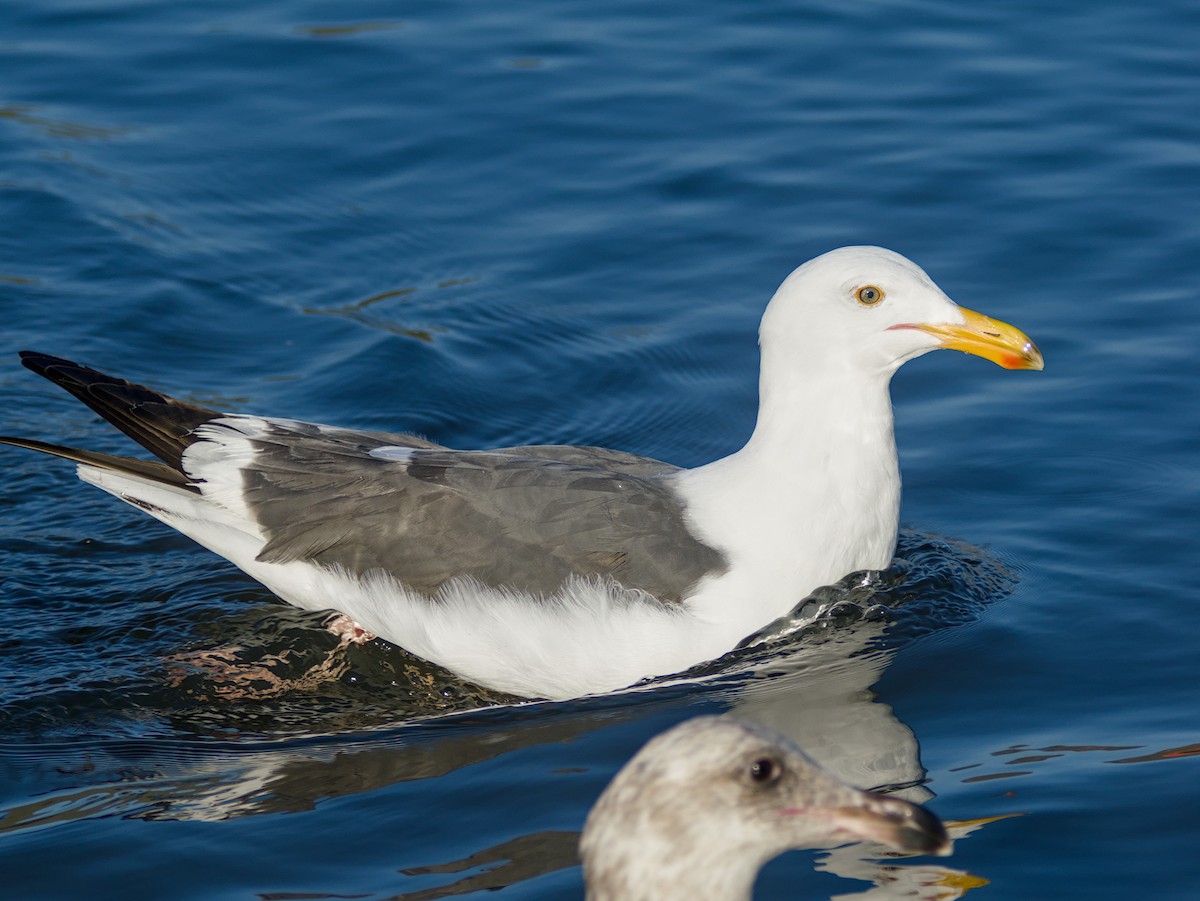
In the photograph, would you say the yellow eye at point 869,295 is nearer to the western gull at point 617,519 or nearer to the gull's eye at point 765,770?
the western gull at point 617,519

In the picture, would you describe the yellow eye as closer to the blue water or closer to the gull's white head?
the gull's white head

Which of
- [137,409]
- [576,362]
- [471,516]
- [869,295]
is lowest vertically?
[471,516]

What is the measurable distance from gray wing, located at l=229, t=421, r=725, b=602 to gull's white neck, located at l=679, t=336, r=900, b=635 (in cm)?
16

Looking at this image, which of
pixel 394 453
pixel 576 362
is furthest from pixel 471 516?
pixel 576 362

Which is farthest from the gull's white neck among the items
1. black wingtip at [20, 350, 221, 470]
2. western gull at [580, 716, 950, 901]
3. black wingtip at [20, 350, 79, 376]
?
black wingtip at [20, 350, 79, 376]

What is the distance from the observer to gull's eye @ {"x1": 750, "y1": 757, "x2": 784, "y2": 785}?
4.11 meters

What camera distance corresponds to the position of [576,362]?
958 centimetres

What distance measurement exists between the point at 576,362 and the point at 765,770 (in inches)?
221

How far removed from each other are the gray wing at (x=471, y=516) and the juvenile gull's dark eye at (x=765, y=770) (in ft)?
8.01

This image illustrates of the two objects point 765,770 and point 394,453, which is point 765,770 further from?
point 394,453

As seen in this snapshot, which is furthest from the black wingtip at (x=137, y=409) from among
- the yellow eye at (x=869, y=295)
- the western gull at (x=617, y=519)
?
the yellow eye at (x=869, y=295)

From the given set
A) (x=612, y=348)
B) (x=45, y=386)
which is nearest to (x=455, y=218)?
(x=612, y=348)

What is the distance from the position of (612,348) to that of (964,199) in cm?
276

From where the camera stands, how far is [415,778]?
5914mm
